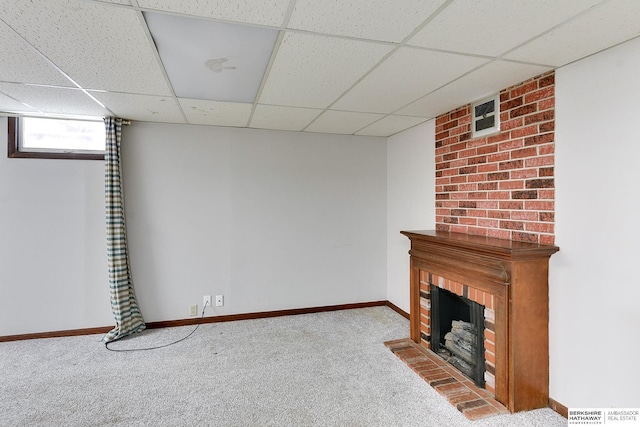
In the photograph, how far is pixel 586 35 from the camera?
65.4 inches

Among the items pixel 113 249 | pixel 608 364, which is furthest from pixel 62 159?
pixel 608 364

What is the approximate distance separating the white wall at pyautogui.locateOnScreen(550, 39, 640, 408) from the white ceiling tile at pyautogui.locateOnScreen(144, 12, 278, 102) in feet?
6.08

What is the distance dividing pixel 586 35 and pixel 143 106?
3201mm

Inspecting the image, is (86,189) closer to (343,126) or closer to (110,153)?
(110,153)

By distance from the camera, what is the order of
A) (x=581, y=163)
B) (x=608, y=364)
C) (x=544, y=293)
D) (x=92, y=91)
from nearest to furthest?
(x=608, y=364), (x=581, y=163), (x=544, y=293), (x=92, y=91)

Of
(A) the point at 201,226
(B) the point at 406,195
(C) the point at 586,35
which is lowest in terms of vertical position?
(A) the point at 201,226

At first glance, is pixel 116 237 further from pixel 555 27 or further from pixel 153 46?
pixel 555 27

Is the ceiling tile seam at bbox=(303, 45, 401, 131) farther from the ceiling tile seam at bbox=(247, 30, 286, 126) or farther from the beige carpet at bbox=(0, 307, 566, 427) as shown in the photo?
the beige carpet at bbox=(0, 307, 566, 427)

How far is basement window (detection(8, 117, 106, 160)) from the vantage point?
10.6 feet

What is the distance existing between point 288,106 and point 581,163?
2.18 metres

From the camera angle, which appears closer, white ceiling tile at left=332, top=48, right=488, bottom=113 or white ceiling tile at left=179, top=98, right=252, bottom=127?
white ceiling tile at left=332, top=48, right=488, bottom=113

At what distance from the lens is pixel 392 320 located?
3711 millimetres

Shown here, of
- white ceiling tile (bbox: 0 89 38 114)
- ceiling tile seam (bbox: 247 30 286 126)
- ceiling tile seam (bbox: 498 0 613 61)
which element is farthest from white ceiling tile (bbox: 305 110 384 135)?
white ceiling tile (bbox: 0 89 38 114)

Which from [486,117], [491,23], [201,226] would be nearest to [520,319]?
[486,117]
